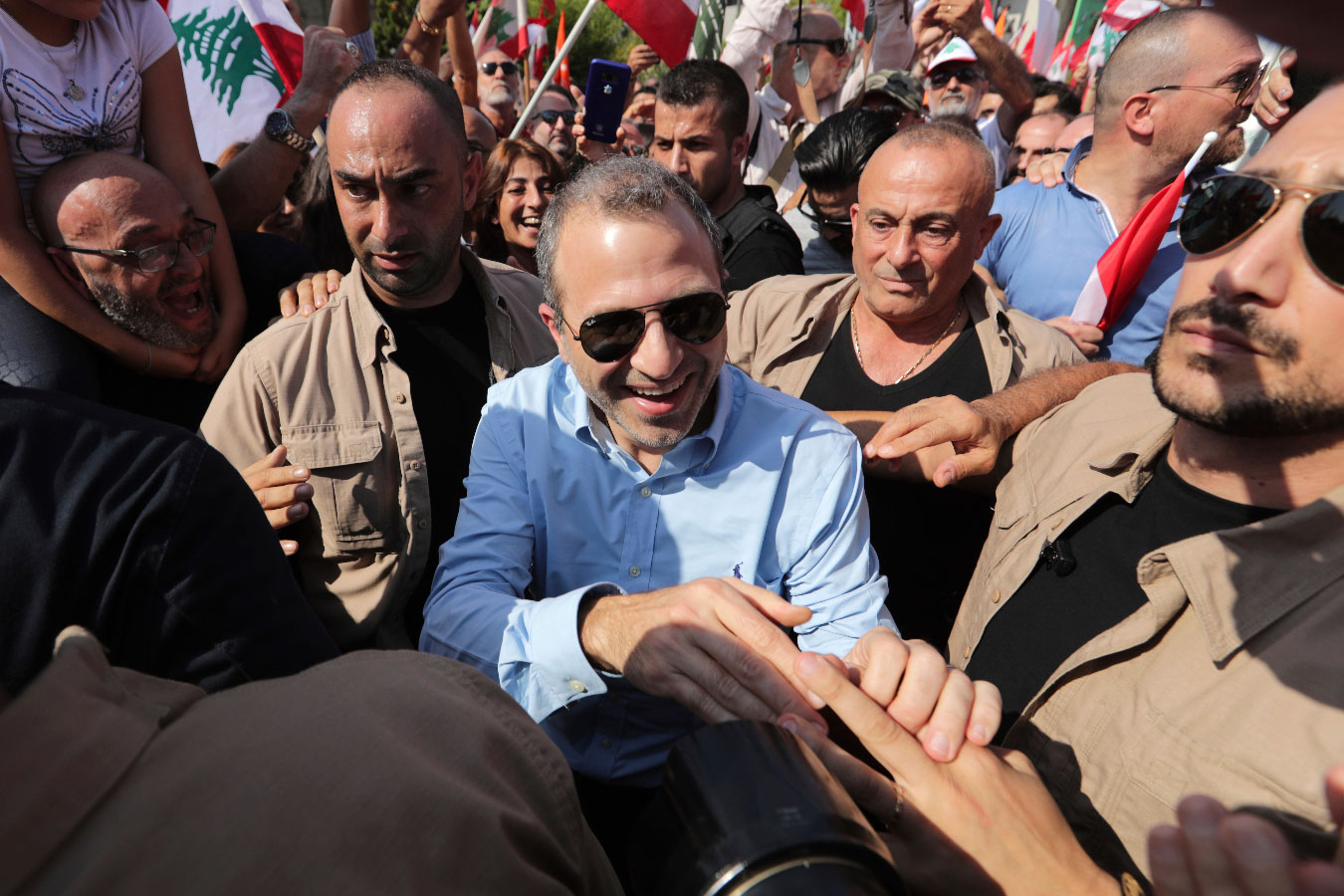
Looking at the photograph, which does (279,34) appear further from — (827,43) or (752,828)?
(752,828)

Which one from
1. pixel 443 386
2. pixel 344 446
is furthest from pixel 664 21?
pixel 344 446

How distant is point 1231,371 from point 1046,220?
2438mm

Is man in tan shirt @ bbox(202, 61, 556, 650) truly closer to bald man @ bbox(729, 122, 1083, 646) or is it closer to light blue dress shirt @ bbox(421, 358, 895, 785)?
light blue dress shirt @ bbox(421, 358, 895, 785)

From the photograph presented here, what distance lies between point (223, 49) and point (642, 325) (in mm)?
3944

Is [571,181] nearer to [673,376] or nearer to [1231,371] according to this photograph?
[673,376]

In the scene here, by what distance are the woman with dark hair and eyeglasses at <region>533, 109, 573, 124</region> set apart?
3226 millimetres

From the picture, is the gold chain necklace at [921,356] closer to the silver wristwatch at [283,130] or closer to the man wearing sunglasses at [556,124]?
the silver wristwatch at [283,130]

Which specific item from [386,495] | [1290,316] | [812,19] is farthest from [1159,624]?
[812,19]

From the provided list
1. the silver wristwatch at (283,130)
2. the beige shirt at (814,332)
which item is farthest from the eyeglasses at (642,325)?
the silver wristwatch at (283,130)

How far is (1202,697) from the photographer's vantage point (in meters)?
1.43

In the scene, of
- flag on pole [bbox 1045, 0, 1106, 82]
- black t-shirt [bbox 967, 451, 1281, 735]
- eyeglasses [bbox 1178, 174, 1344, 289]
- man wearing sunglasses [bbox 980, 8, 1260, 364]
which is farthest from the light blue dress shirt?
flag on pole [bbox 1045, 0, 1106, 82]

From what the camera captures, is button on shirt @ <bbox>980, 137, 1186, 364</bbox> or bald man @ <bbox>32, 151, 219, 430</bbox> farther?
button on shirt @ <bbox>980, 137, 1186, 364</bbox>

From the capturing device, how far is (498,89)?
26.0 feet

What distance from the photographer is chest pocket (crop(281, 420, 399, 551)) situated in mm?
2670
